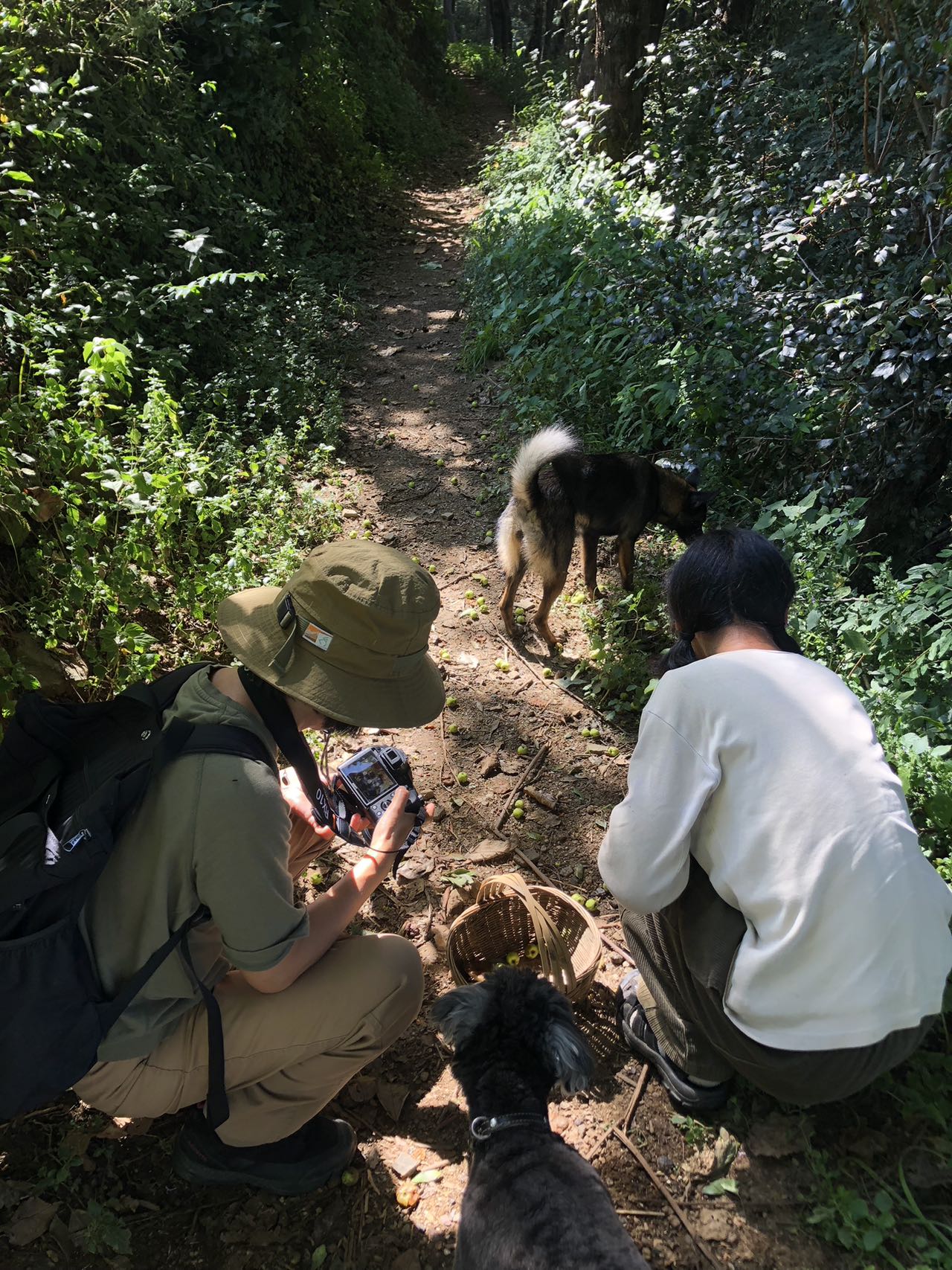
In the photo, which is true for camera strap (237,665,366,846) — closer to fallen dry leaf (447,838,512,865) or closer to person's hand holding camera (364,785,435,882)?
person's hand holding camera (364,785,435,882)

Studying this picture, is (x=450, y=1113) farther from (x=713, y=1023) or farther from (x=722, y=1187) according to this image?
(x=713, y=1023)

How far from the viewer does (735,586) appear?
203 cm

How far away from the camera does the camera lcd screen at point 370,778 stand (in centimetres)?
242

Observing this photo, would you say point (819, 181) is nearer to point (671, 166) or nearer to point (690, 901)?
point (671, 166)

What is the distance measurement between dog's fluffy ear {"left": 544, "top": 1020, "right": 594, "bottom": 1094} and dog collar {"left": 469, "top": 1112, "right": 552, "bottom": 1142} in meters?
0.11

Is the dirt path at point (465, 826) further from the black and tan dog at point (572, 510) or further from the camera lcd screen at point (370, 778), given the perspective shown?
the camera lcd screen at point (370, 778)

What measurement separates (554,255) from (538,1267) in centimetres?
768

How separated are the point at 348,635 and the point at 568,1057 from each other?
125cm

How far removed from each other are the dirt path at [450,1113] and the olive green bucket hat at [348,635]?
1.59 m

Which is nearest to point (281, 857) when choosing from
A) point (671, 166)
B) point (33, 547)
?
point (33, 547)

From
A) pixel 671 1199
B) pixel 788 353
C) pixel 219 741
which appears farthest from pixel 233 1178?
pixel 788 353

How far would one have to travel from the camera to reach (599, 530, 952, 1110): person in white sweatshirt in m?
1.73

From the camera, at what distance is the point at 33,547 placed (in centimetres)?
353

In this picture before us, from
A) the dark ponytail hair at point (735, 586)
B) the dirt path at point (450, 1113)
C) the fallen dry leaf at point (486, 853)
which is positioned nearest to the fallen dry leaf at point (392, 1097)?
the dirt path at point (450, 1113)
